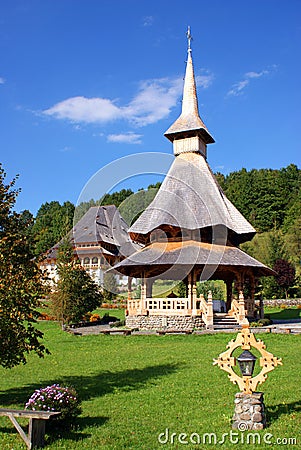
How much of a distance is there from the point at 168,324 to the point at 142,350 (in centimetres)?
547

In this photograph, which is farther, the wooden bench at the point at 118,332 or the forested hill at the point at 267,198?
the forested hill at the point at 267,198

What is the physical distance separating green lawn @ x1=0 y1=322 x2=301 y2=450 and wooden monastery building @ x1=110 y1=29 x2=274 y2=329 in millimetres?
4139

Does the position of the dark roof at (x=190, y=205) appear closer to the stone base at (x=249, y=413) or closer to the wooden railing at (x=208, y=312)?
the wooden railing at (x=208, y=312)

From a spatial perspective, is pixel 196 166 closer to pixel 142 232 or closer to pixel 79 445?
pixel 142 232

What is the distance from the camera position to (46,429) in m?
6.53

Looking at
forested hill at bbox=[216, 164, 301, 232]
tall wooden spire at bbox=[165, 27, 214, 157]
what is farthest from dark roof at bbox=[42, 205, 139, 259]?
forested hill at bbox=[216, 164, 301, 232]

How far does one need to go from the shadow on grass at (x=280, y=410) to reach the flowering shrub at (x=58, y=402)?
2.88 m

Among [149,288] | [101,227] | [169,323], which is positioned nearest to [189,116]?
[149,288]

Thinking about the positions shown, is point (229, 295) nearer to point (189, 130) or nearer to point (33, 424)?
point (189, 130)

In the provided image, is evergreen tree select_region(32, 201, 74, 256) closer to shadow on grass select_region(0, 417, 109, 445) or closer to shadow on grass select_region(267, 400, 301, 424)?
shadow on grass select_region(0, 417, 109, 445)

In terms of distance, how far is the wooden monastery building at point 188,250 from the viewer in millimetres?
19875

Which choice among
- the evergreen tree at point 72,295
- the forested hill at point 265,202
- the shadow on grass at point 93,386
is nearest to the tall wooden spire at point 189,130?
the evergreen tree at point 72,295

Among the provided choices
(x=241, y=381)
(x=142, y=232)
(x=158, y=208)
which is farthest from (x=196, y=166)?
(x=241, y=381)

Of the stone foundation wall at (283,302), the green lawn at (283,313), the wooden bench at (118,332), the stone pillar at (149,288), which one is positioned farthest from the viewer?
the stone foundation wall at (283,302)
